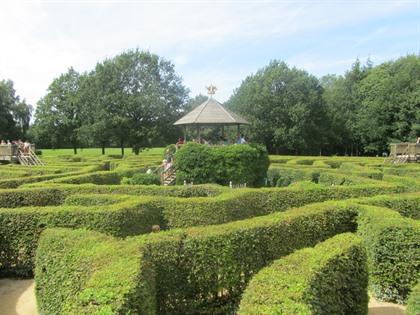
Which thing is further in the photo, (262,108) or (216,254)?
(262,108)

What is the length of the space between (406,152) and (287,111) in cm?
2291

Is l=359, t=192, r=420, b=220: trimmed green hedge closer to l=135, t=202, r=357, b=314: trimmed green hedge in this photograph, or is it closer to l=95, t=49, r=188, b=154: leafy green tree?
l=135, t=202, r=357, b=314: trimmed green hedge

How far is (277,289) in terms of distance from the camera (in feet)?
17.8

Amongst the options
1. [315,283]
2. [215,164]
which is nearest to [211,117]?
[215,164]

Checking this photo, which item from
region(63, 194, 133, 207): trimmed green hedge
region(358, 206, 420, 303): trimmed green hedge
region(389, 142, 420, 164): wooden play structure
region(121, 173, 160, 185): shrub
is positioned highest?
region(389, 142, 420, 164): wooden play structure

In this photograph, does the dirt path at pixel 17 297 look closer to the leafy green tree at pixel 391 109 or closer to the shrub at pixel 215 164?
the shrub at pixel 215 164

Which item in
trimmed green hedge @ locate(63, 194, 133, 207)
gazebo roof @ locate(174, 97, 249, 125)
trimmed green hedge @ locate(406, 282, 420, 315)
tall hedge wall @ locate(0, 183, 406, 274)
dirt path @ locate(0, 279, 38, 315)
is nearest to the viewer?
trimmed green hedge @ locate(406, 282, 420, 315)

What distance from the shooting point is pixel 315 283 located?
5.93m

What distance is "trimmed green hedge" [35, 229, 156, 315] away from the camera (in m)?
4.96

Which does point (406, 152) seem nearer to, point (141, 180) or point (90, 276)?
point (141, 180)

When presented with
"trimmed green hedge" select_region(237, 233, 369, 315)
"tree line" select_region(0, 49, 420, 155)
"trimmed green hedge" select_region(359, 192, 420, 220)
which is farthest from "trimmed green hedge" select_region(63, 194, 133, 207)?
"tree line" select_region(0, 49, 420, 155)

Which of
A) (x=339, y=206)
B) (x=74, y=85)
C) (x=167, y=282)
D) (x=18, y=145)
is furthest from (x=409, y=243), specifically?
(x=74, y=85)

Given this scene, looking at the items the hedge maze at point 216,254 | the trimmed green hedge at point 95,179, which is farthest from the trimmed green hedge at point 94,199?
the trimmed green hedge at point 95,179

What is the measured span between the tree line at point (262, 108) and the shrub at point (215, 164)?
26.2 meters
